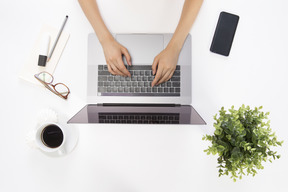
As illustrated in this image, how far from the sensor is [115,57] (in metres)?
0.74

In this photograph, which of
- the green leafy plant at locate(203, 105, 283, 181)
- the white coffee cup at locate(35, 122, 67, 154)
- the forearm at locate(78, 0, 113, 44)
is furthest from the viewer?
the forearm at locate(78, 0, 113, 44)

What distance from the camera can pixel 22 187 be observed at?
750 mm

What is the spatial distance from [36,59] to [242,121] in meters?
0.79

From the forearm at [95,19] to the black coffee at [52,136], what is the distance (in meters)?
0.37

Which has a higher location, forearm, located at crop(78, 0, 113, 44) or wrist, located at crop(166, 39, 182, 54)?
forearm, located at crop(78, 0, 113, 44)

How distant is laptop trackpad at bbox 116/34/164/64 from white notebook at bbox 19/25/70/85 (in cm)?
23

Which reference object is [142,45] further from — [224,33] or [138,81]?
[224,33]

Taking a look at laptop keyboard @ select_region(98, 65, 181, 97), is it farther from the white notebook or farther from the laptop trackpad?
the white notebook

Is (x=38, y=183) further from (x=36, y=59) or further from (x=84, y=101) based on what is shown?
(x=36, y=59)

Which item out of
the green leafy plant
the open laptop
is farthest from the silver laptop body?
the green leafy plant

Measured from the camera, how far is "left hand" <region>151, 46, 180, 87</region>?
0.73 meters

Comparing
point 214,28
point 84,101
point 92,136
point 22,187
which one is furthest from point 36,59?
point 214,28

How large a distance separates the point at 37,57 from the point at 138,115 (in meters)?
0.49

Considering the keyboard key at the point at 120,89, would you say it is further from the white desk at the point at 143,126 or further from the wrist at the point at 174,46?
the wrist at the point at 174,46
